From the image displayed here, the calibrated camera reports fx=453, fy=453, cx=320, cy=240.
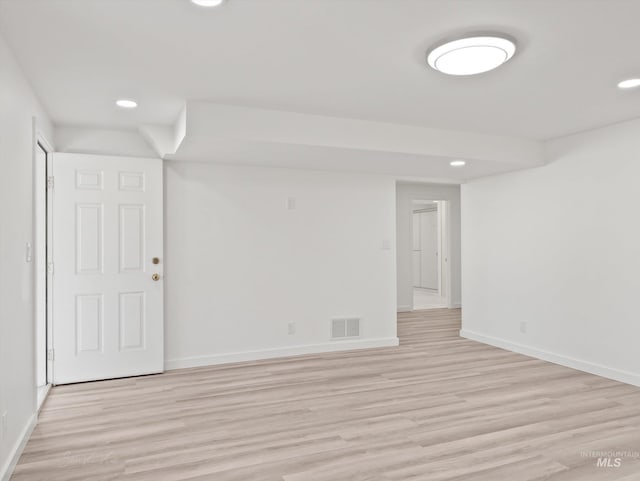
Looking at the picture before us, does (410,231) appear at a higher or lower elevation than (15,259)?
higher

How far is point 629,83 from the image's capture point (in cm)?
316

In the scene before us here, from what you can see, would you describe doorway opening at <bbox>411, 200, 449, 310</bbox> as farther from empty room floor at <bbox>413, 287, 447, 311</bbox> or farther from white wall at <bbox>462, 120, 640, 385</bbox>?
white wall at <bbox>462, 120, 640, 385</bbox>

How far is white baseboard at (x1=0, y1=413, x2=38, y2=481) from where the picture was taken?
2365 mm

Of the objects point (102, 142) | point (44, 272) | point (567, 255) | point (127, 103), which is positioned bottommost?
point (44, 272)

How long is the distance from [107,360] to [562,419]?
3835mm

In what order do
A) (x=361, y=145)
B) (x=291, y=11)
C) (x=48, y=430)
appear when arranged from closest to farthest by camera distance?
(x=291, y=11), (x=48, y=430), (x=361, y=145)

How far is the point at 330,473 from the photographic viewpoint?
2449mm

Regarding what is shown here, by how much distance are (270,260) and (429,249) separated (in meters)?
7.26

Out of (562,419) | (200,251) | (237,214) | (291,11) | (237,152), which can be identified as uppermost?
(291,11)

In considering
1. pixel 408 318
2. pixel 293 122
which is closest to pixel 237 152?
pixel 293 122

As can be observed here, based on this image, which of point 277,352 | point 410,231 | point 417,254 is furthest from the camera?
point 417,254

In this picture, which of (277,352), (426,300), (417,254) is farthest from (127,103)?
(417,254)

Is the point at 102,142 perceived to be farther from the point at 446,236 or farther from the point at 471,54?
the point at 446,236

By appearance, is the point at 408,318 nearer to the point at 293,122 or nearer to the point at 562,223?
the point at 562,223
